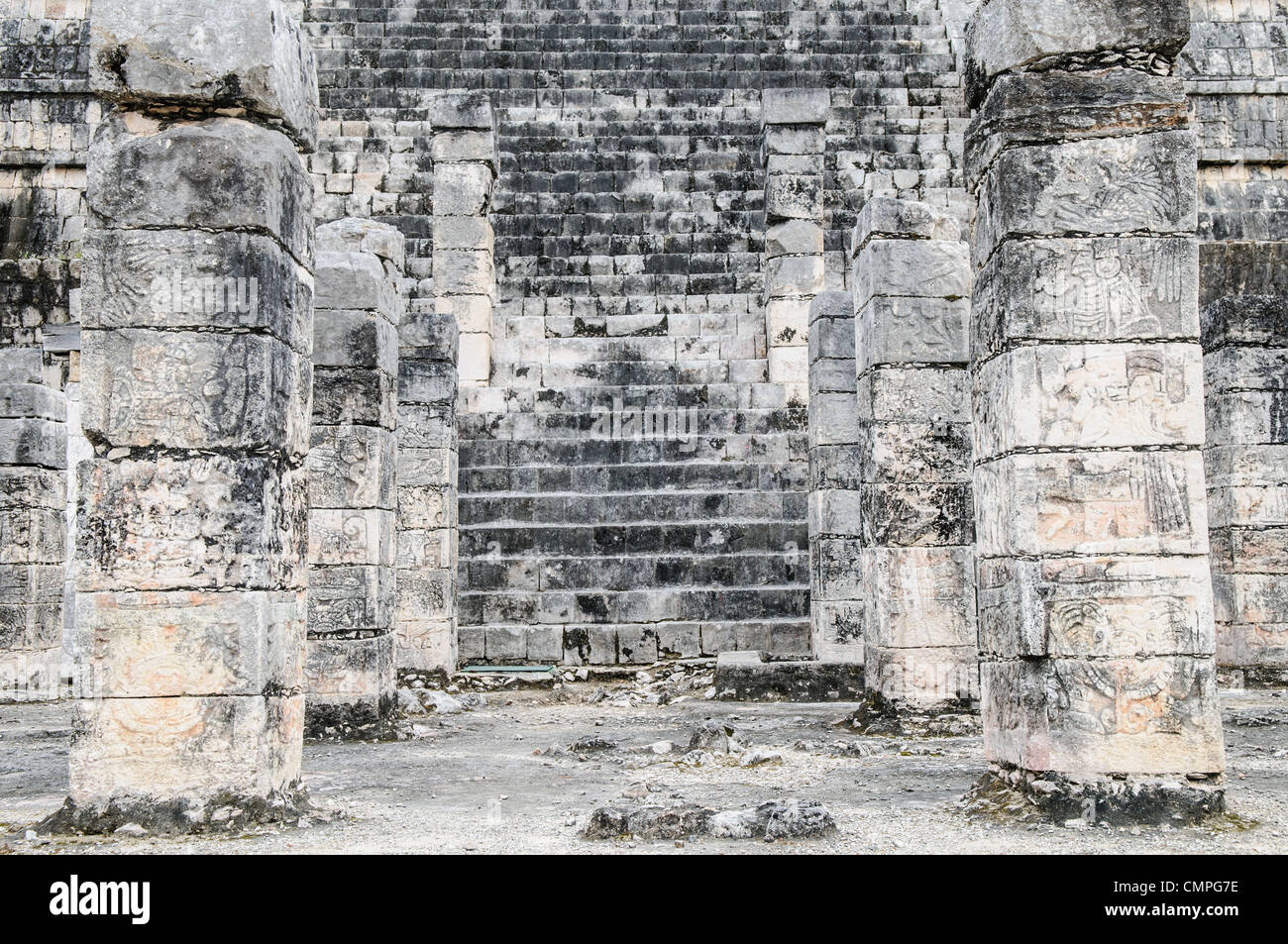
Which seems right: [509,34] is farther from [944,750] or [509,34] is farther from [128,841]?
[128,841]

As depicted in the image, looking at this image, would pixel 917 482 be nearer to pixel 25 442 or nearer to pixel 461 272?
pixel 461 272

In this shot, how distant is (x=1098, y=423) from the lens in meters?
5.50

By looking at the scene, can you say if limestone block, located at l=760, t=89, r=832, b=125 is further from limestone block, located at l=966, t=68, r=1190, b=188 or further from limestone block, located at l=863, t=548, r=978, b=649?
limestone block, located at l=966, t=68, r=1190, b=188

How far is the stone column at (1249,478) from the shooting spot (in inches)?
433

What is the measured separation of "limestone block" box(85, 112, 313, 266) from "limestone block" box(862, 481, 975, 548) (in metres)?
4.56

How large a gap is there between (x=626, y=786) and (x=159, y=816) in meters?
2.31

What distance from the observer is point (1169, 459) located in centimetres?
548

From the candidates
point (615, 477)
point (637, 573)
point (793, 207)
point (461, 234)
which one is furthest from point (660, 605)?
point (793, 207)

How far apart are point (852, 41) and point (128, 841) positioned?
1661 centimetres

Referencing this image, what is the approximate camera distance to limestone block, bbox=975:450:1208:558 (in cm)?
544

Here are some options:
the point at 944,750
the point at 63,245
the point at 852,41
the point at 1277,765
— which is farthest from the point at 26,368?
the point at 852,41

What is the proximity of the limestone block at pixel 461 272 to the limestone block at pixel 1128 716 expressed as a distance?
10.2 meters

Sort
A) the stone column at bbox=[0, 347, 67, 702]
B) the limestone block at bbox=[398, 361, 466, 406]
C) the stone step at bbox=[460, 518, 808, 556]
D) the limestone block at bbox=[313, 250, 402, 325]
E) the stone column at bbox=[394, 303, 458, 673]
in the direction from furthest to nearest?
the stone step at bbox=[460, 518, 808, 556]
the stone column at bbox=[0, 347, 67, 702]
the limestone block at bbox=[398, 361, 466, 406]
the stone column at bbox=[394, 303, 458, 673]
the limestone block at bbox=[313, 250, 402, 325]

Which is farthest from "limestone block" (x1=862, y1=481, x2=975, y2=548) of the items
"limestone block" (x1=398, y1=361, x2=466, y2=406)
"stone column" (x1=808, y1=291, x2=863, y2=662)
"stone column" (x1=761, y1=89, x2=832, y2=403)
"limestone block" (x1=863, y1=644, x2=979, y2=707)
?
"stone column" (x1=761, y1=89, x2=832, y2=403)
